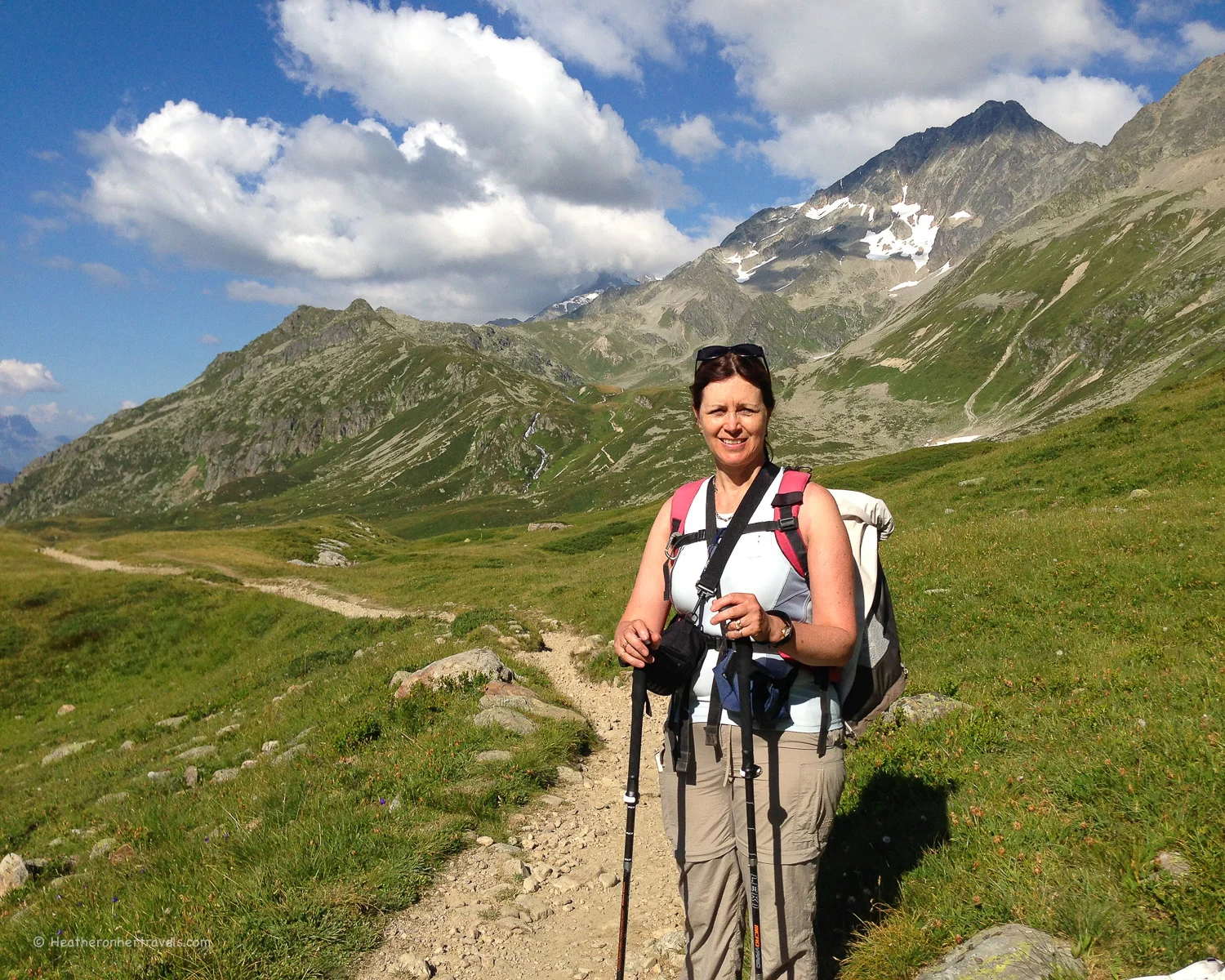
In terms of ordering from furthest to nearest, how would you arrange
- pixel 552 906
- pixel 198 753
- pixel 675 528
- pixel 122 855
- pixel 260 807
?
pixel 198 753
pixel 122 855
pixel 260 807
pixel 552 906
pixel 675 528

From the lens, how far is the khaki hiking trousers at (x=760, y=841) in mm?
4258

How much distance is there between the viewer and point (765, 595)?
4.25 m

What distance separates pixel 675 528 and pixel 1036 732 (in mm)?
5969

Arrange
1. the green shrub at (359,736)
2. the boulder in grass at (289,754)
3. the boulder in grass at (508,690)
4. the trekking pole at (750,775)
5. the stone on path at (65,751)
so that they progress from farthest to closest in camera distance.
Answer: the stone on path at (65,751), the boulder in grass at (508,690), the boulder in grass at (289,754), the green shrub at (359,736), the trekking pole at (750,775)

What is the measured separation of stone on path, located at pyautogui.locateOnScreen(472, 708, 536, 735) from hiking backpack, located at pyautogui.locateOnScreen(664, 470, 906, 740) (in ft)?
25.3

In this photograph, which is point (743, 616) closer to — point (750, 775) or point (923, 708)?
point (750, 775)

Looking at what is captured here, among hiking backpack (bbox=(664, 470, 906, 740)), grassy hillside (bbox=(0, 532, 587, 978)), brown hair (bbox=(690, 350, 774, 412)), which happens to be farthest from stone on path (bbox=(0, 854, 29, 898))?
brown hair (bbox=(690, 350, 774, 412))

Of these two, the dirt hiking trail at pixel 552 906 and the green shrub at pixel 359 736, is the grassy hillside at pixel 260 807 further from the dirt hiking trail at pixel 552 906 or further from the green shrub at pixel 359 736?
the dirt hiking trail at pixel 552 906

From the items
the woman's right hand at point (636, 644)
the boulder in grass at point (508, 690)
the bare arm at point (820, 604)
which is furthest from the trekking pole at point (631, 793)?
the boulder in grass at point (508, 690)

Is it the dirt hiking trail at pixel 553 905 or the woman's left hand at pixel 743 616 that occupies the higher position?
the woman's left hand at pixel 743 616

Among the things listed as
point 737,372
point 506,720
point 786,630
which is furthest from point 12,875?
point 737,372

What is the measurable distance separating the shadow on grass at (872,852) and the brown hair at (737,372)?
171 inches

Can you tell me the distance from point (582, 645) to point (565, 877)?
12816 millimetres

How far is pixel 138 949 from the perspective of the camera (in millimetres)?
5746
